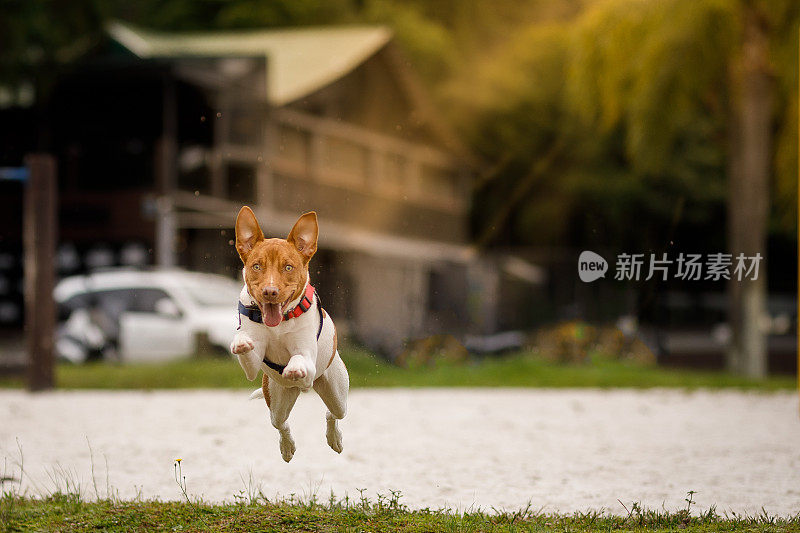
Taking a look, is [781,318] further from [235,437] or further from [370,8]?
[235,437]

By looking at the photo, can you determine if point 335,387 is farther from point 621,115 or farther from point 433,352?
point 621,115

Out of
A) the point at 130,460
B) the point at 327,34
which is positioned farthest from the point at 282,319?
the point at 327,34

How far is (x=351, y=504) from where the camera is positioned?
634cm

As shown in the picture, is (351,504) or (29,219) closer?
(351,504)

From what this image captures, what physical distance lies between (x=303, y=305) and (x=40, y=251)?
10.4 metres

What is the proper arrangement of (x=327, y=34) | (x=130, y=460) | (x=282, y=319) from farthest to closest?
(x=327, y=34) → (x=130, y=460) → (x=282, y=319)

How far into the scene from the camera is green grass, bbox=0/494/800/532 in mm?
5645

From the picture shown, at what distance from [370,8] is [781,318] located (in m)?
19.2

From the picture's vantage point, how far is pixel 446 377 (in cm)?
1694

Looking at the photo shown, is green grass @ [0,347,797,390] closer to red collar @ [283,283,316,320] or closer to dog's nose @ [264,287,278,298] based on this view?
red collar @ [283,283,316,320]

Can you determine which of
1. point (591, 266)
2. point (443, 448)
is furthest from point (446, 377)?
point (591, 266)

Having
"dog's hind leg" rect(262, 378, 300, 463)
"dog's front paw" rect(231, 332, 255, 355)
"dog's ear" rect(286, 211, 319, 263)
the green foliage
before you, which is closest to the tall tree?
the green foliage

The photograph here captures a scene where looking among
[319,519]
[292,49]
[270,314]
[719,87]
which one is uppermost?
[292,49]

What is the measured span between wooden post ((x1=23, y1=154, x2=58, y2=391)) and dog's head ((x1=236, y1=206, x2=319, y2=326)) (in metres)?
10.1
